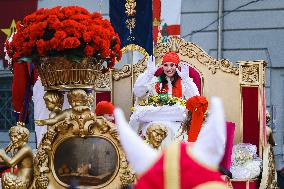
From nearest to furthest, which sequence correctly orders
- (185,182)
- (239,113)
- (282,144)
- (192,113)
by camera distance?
(185,182), (192,113), (239,113), (282,144)

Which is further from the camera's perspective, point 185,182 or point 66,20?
point 66,20

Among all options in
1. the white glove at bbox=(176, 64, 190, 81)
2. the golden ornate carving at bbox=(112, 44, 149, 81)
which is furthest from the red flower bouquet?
the golden ornate carving at bbox=(112, 44, 149, 81)

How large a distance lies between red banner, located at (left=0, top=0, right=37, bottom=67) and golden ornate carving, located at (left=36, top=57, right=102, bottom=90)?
22.1 ft

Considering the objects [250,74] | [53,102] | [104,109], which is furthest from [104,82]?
[53,102]

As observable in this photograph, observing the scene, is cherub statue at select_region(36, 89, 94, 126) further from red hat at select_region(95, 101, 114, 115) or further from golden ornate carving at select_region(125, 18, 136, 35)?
golden ornate carving at select_region(125, 18, 136, 35)

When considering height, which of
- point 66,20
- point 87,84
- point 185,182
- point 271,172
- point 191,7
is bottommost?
point 271,172

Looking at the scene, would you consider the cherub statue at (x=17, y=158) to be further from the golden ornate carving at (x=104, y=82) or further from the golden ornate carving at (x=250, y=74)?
the golden ornate carving at (x=250, y=74)

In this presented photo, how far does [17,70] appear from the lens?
509 cm

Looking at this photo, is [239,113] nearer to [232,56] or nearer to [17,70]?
[17,70]

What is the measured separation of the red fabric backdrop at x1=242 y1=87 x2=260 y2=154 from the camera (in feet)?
21.1

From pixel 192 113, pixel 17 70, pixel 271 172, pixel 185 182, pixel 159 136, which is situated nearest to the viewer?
pixel 185 182

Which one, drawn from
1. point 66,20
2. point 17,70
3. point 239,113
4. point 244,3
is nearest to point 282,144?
point 244,3

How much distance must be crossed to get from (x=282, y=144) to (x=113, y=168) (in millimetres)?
5809

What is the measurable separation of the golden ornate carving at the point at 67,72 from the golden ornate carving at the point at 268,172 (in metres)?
2.33
